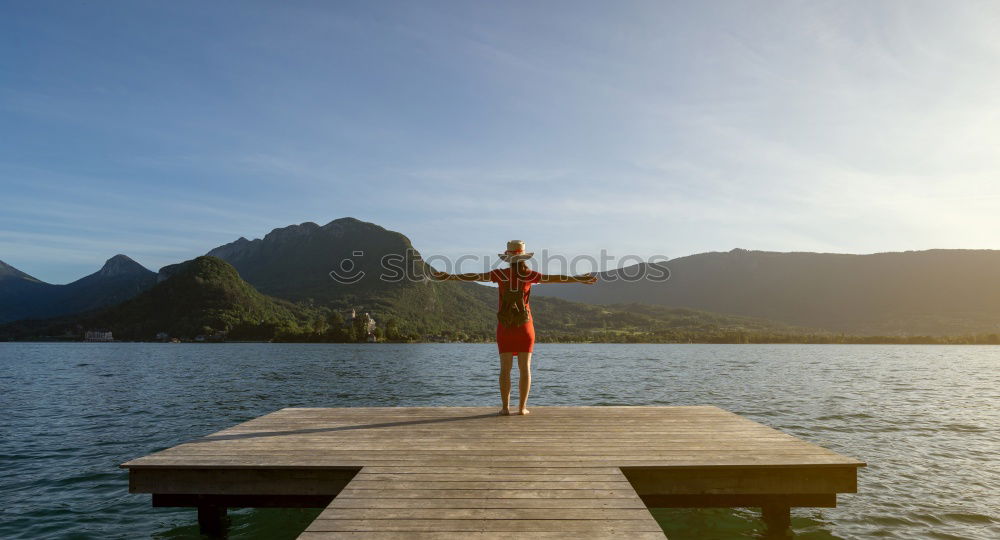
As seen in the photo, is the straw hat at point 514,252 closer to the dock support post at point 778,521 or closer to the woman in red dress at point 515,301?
the woman in red dress at point 515,301

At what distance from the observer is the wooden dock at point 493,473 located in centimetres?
535

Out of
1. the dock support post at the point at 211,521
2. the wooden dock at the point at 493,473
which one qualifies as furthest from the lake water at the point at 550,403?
the wooden dock at the point at 493,473

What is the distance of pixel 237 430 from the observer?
31.6 feet

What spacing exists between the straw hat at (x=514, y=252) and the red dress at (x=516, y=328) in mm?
216

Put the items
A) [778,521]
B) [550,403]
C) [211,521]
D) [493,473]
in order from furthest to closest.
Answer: [550,403] < [778,521] < [211,521] < [493,473]

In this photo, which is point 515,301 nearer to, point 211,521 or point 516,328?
point 516,328

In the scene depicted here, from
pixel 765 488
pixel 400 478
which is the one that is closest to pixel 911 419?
pixel 765 488

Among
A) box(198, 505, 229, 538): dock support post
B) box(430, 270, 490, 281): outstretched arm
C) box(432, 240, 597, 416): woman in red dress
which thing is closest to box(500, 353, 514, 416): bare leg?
box(432, 240, 597, 416): woman in red dress

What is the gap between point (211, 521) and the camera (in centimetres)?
880

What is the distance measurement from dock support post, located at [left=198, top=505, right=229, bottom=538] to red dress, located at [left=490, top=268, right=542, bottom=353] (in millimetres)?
5092

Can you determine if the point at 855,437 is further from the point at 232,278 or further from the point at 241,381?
Result: the point at 232,278

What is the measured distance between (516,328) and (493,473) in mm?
3575

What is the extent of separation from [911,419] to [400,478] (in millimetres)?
23129

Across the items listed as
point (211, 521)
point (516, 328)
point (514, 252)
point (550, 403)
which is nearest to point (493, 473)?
→ point (516, 328)
